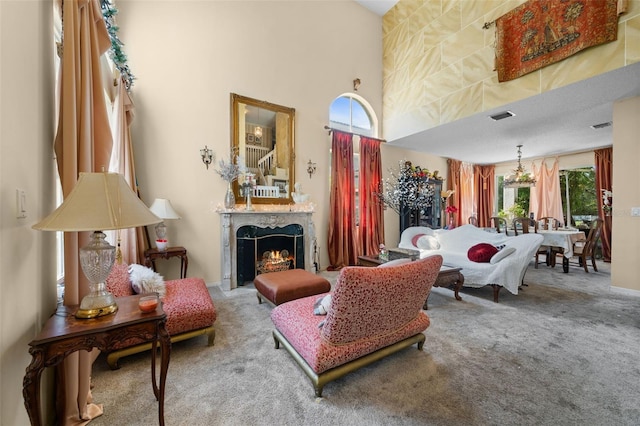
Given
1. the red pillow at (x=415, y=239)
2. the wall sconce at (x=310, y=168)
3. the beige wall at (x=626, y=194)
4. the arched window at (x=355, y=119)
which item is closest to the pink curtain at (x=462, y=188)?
the arched window at (x=355, y=119)

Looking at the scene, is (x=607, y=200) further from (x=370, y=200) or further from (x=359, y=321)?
(x=359, y=321)

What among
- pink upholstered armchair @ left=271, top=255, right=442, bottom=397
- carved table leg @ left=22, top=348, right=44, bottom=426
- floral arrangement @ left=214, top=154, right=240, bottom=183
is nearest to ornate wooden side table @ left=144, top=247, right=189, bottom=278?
floral arrangement @ left=214, top=154, right=240, bottom=183

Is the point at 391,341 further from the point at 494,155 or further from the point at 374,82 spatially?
the point at 494,155

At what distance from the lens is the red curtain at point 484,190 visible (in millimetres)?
7844

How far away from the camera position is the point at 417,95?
15.8 feet

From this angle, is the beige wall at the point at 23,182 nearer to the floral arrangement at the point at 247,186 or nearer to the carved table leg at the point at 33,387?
the carved table leg at the point at 33,387

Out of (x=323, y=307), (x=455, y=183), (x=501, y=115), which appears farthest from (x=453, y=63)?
(x=323, y=307)

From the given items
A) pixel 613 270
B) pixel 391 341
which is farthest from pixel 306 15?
pixel 613 270

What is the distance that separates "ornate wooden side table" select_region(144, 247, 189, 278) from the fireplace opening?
28.6 inches

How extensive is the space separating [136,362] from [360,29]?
652 cm

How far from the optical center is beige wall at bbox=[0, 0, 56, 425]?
0.99 m

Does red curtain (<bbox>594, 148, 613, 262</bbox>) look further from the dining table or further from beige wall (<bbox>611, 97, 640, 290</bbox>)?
beige wall (<bbox>611, 97, 640, 290</bbox>)

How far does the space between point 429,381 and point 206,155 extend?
3797mm

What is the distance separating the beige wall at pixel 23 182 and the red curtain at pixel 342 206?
3.92 meters
